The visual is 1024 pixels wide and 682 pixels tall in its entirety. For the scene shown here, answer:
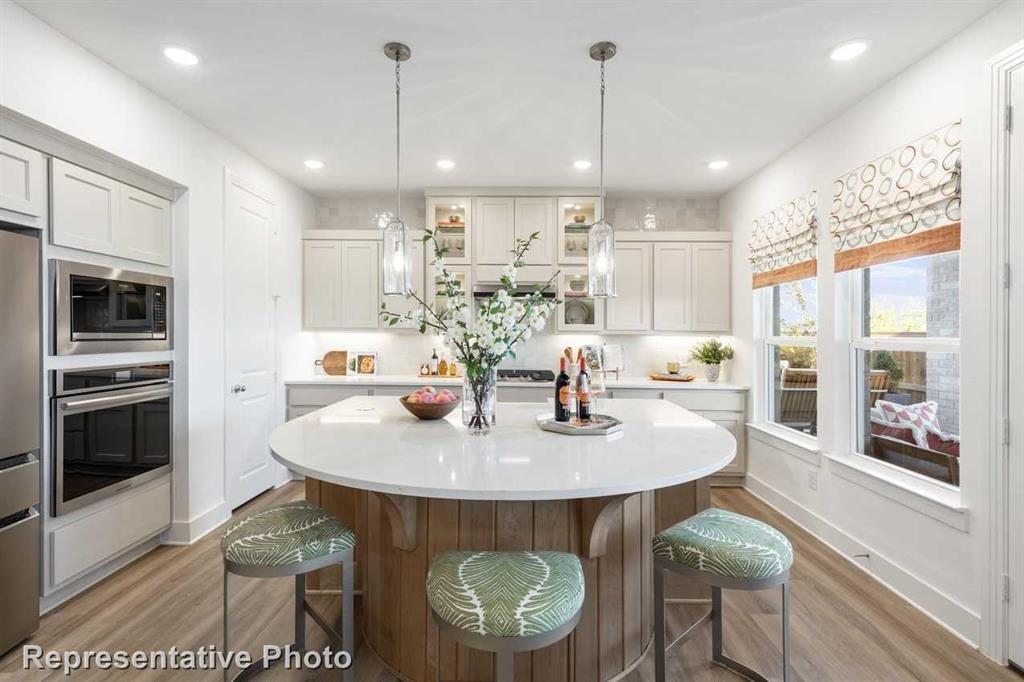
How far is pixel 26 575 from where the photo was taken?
2.02 m

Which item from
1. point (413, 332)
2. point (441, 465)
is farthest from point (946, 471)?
point (413, 332)

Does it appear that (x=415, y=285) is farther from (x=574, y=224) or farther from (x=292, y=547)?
(x=292, y=547)

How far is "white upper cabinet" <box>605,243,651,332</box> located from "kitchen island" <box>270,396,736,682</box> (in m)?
2.63

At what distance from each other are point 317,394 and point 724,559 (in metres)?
3.63

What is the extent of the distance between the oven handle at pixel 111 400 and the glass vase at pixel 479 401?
1.82 metres

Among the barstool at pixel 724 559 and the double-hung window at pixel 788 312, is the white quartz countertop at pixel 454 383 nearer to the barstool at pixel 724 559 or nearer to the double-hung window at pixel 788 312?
the double-hung window at pixel 788 312

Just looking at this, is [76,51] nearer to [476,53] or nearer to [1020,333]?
[476,53]

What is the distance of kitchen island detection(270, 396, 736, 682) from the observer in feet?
4.71

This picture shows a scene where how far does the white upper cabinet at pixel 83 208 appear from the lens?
2227 mm

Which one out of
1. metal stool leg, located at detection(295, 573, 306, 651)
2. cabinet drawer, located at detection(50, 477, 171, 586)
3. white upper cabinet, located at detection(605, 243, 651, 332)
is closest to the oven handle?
cabinet drawer, located at detection(50, 477, 171, 586)

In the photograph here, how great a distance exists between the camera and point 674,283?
454cm

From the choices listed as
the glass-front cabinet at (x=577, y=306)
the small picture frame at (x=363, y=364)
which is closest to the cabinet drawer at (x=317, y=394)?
the small picture frame at (x=363, y=364)

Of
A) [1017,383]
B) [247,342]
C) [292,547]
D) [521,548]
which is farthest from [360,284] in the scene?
[1017,383]

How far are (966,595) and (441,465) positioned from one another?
2298 millimetres
